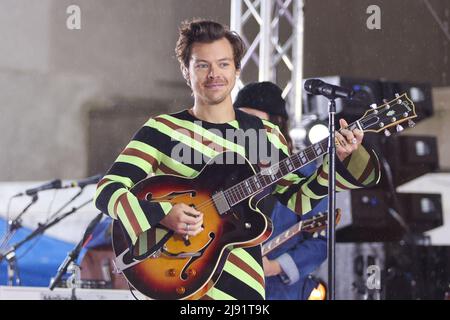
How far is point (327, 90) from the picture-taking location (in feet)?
8.19

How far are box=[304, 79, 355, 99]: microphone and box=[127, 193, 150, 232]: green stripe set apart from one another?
0.70 m

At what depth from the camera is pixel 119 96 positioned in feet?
11.2

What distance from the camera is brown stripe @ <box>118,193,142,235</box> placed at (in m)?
2.60

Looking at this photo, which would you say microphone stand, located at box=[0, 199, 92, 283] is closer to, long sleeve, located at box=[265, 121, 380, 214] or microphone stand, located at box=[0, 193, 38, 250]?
microphone stand, located at box=[0, 193, 38, 250]

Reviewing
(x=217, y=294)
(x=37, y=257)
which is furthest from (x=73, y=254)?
(x=217, y=294)

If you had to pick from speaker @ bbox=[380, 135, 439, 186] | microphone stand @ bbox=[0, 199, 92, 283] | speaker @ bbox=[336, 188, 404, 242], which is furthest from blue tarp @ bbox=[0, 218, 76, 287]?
speaker @ bbox=[380, 135, 439, 186]

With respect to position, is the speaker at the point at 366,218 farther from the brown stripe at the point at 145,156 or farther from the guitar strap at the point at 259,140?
the brown stripe at the point at 145,156

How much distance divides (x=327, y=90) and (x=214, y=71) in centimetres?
47

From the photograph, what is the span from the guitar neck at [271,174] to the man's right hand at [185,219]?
0.13 metres

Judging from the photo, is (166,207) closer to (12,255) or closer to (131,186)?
(131,186)

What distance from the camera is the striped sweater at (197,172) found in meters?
2.58

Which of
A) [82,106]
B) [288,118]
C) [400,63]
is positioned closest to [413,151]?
[400,63]

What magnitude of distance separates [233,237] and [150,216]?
30 centimetres

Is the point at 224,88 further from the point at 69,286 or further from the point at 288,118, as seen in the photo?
the point at 69,286
